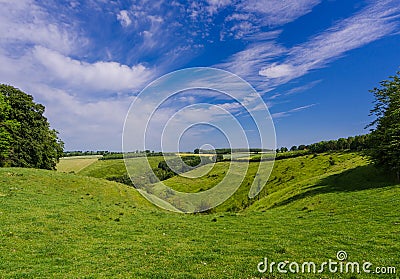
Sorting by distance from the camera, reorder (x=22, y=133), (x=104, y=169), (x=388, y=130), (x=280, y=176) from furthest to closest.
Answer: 1. (x=104, y=169)
2. (x=280, y=176)
3. (x=22, y=133)
4. (x=388, y=130)

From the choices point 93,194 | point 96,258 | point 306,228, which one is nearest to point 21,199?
point 93,194

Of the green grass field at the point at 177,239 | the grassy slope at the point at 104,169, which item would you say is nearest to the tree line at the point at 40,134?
the green grass field at the point at 177,239

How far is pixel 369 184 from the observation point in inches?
1215

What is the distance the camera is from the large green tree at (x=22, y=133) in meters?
45.9

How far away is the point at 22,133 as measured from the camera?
49.7 m

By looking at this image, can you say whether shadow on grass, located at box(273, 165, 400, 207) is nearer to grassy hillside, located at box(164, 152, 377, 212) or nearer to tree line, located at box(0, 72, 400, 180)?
tree line, located at box(0, 72, 400, 180)

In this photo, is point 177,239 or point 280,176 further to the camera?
point 280,176

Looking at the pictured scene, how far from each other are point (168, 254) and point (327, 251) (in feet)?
25.0

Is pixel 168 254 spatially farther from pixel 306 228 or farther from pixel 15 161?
pixel 15 161

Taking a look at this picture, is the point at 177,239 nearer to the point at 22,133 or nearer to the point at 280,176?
the point at 22,133

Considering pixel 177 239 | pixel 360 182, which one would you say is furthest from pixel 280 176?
pixel 177 239

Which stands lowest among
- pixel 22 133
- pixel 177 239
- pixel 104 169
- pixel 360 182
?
pixel 177 239

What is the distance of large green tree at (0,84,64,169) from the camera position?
45906 mm

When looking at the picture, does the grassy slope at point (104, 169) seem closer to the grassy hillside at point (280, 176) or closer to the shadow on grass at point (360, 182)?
the grassy hillside at point (280, 176)
